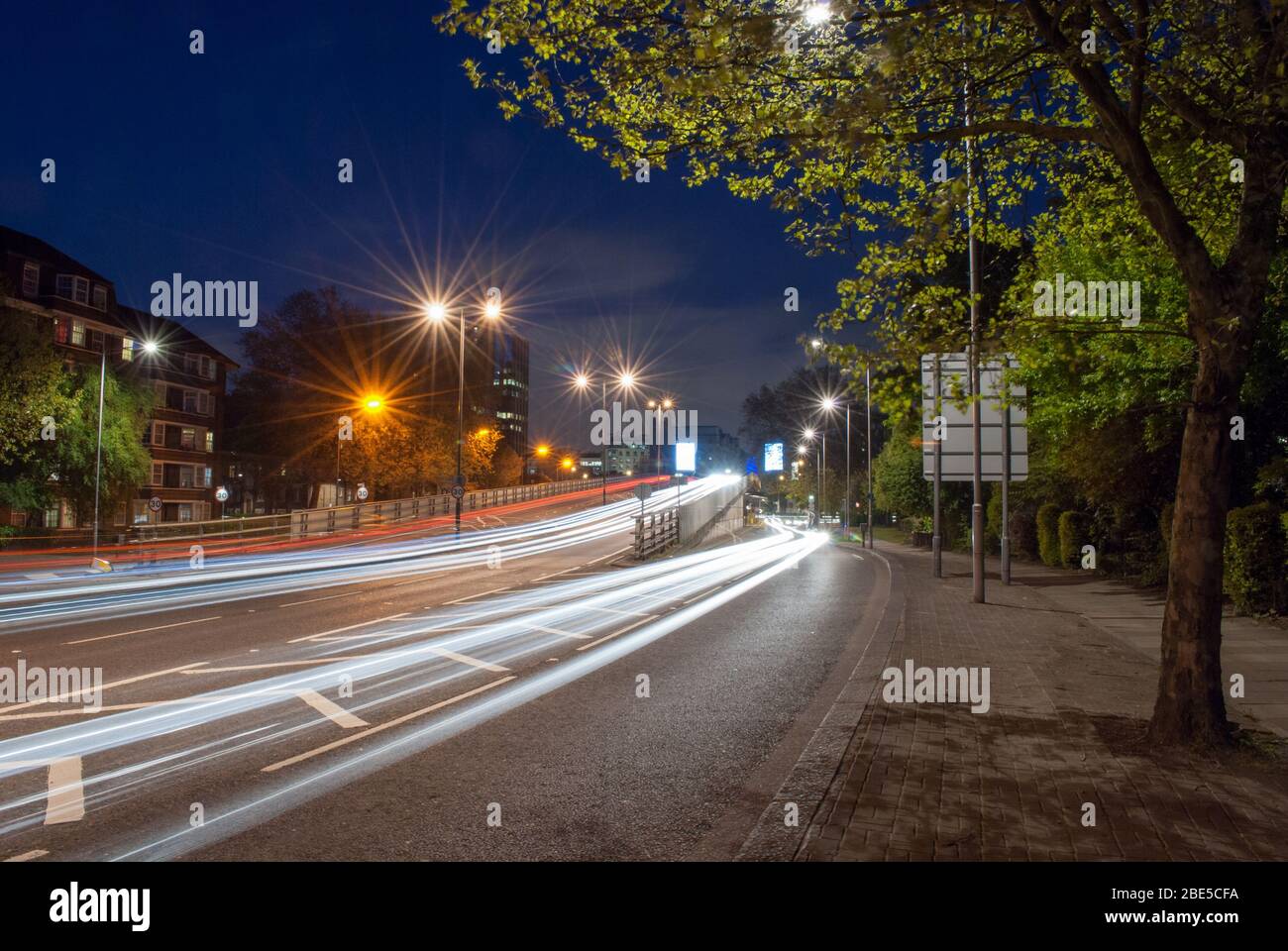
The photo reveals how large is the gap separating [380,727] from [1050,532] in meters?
25.7

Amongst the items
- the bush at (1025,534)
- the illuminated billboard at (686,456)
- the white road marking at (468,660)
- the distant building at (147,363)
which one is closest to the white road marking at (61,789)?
the white road marking at (468,660)

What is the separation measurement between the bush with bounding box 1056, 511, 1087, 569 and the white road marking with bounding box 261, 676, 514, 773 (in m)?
21.6

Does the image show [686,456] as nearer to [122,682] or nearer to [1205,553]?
[122,682]

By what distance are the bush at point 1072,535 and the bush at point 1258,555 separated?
1166cm

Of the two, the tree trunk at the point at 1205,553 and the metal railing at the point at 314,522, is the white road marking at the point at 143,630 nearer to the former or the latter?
the tree trunk at the point at 1205,553

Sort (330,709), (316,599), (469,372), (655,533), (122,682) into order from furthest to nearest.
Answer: (469,372)
(655,533)
(316,599)
(122,682)
(330,709)

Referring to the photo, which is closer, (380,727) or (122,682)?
(380,727)

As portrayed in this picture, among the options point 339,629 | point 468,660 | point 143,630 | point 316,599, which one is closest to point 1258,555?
point 468,660

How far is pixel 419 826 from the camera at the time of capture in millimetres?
5625

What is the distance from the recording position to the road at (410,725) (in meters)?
5.57

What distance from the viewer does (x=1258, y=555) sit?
1502cm

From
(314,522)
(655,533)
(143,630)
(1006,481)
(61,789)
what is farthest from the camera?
(314,522)

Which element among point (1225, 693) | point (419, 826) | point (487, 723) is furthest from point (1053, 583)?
point (419, 826)

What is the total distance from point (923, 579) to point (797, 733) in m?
18.1
